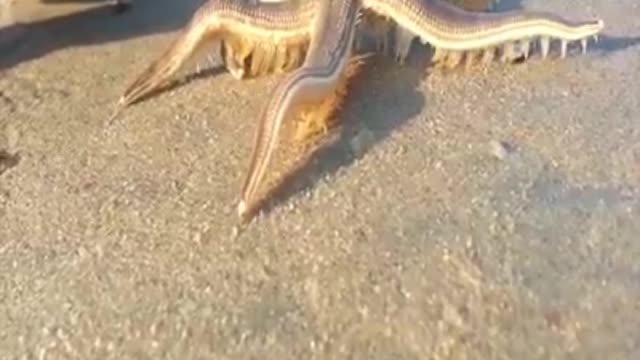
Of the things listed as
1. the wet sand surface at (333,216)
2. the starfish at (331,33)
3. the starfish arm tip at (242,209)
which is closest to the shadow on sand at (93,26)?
the wet sand surface at (333,216)

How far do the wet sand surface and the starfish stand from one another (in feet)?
0.17

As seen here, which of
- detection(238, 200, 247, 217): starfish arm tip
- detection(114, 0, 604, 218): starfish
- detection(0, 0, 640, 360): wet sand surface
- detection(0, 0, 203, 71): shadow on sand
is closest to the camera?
detection(0, 0, 640, 360): wet sand surface

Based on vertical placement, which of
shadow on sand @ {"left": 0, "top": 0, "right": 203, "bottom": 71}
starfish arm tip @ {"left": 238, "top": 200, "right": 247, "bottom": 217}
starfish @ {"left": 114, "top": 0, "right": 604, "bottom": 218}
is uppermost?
starfish @ {"left": 114, "top": 0, "right": 604, "bottom": 218}

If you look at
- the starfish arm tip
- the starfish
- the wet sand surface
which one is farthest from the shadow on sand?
the starfish arm tip

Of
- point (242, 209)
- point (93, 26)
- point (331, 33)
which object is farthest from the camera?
point (93, 26)

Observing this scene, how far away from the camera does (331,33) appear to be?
2.98 metres

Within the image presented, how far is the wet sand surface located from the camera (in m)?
2.35

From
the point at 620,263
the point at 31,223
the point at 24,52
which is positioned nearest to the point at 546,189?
the point at 620,263

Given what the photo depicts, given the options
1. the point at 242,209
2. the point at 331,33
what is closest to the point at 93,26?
the point at 331,33

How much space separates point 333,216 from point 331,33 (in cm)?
52

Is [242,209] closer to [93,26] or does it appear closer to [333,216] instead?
[333,216]

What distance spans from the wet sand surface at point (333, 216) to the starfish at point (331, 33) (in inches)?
2.1

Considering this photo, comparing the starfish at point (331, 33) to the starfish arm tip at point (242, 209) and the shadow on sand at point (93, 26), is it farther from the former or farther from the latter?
the starfish arm tip at point (242, 209)

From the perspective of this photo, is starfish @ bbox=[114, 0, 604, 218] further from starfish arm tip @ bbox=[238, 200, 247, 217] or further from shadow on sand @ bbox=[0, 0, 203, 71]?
starfish arm tip @ bbox=[238, 200, 247, 217]
